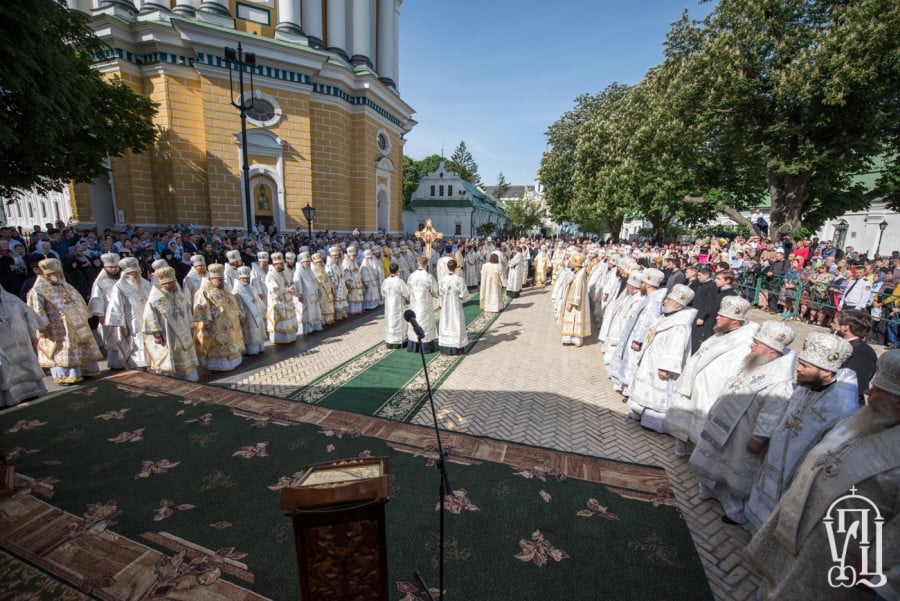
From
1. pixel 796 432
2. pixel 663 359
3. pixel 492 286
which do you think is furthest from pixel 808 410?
pixel 492 286

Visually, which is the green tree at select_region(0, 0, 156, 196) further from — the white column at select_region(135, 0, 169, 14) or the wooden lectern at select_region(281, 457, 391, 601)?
the wooden lectern at select_region(281, 457, 391, 601)

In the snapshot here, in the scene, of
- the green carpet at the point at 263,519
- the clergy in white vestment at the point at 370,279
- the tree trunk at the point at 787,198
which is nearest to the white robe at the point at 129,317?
the green carpet at the point at 263,519

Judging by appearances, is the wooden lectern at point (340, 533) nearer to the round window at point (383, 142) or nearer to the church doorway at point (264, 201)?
the church doorway at point (264, 201)

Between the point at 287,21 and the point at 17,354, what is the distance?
2429 cm

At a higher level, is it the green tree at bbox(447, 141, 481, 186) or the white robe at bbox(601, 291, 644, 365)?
the green tree at bbox(447, 141, 481, 186)

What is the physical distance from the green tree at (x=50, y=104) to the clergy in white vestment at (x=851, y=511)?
14285mm

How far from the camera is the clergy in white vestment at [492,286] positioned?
13000 millimetres

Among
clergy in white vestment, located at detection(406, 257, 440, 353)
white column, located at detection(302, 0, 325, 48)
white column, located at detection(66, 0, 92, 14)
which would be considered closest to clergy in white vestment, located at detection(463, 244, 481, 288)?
clergy in white vestment, located at detection(406, 257, 440, 353)

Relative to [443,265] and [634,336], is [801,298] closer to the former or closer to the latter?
[634,336]

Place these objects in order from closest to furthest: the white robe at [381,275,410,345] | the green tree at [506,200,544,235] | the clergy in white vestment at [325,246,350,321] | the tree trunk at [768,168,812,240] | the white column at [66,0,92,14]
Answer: the white robe at [381,275,410,345]
the clergy in white vestment at [325,246,350,321]
the tree trunk at [768,168,812,240]
the white column at [66,0,92,14]
the green tree at [506,200,544,235]

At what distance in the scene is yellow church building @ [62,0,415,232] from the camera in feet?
65.5

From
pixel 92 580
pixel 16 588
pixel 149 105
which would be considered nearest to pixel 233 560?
pixel 92 580

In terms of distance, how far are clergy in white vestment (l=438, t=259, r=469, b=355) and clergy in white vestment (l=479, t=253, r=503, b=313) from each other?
14.0ft

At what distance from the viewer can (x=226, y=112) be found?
68.4 feet
